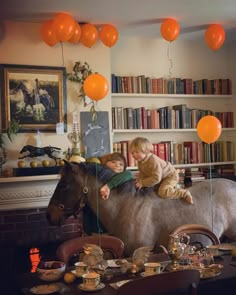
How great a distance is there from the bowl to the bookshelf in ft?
9.68

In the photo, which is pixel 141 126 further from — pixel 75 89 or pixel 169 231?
pixel 169 231

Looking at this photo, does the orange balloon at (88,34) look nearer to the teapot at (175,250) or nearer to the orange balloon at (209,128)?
the orange balloon at (209,128)

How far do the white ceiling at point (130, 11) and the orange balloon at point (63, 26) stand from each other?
10 cm

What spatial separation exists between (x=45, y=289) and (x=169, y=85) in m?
3.99

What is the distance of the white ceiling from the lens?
3941 mm

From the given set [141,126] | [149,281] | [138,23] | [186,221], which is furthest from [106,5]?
[149,281]

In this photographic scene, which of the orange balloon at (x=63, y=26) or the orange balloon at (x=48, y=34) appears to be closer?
the orange balloon at (x=63, y=26)

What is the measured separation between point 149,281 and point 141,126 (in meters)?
3.66

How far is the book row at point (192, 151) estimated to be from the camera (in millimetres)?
5438

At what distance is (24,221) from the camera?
4.51 meters

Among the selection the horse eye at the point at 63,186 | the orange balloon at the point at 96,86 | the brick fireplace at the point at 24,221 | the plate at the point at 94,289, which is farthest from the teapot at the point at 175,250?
the brick fireplace at the point at 24,221

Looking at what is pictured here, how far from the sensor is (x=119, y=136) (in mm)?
5410

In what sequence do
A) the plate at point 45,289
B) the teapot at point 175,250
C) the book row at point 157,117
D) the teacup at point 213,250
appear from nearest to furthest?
the plate at point 45,289, the teapot at point 175,250, the teacup at point 213,250, the book row at point 157,117

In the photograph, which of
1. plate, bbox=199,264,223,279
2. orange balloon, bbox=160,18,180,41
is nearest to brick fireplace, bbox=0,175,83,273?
orange balloon, bbox=160,18,180,41
